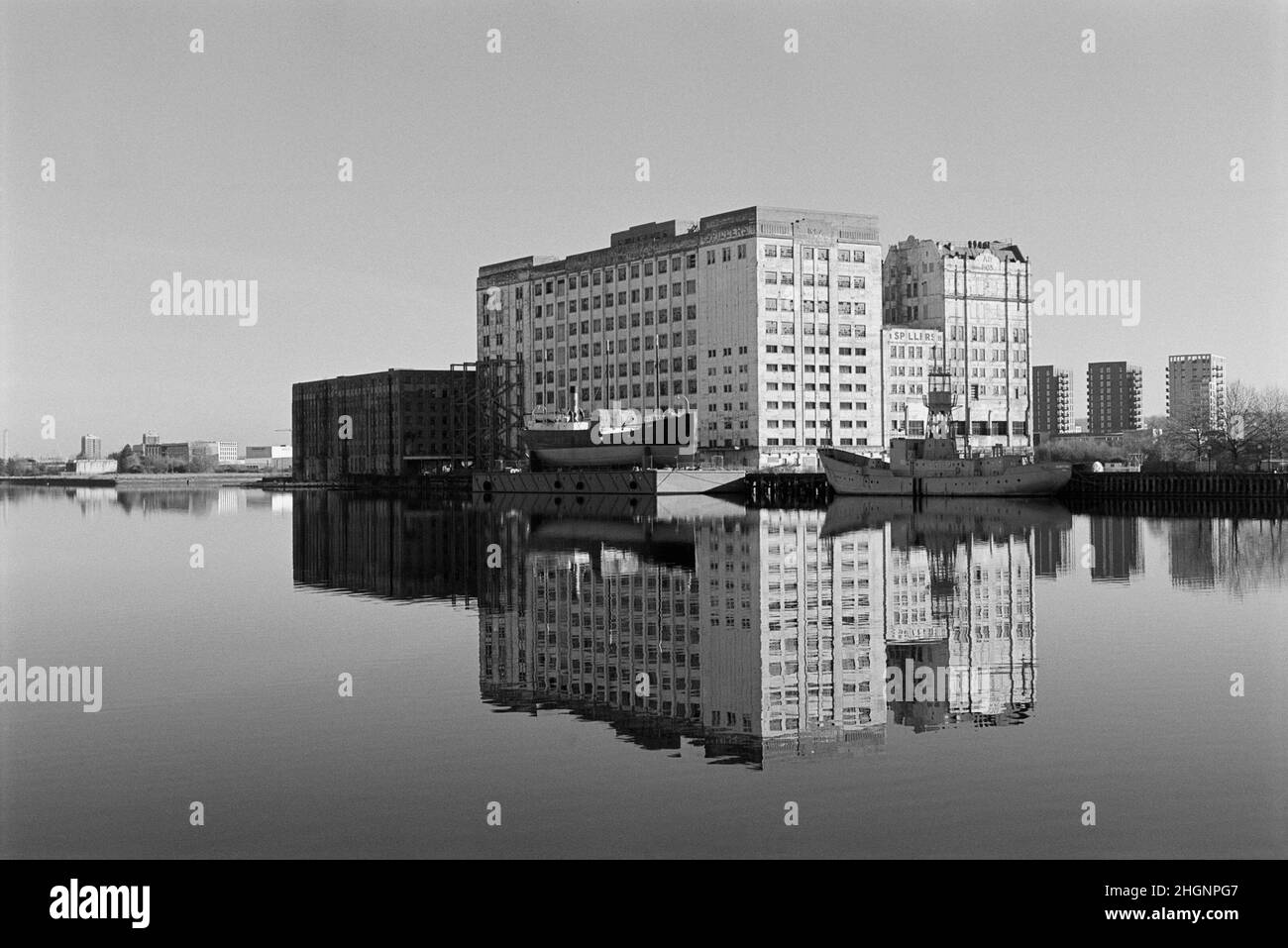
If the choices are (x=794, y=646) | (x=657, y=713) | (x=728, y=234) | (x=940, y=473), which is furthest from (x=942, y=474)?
(x=657, y=713)

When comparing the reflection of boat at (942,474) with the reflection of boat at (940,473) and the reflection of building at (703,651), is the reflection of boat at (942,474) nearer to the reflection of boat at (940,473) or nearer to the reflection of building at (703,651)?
the reflection of boat at (940,473)

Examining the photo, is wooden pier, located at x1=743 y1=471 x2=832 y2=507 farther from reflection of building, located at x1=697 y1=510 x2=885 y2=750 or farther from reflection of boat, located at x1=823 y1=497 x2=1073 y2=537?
reflection of building, located at x1=697 y1=510 x2=885 y2=750

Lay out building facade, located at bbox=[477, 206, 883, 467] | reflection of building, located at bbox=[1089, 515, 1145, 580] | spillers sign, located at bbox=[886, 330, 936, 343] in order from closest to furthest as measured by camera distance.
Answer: reflection of building, located at bbox=[1089, 515, 1145, 580] → building facade, located at bbox=[477, 206, 883, 467] → spillers sign, located at bbox=[886, 330, 936, 343]

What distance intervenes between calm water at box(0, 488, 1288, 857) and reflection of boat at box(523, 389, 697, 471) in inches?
3730

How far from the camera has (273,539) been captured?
240ft

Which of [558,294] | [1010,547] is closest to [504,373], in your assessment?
[558,294]

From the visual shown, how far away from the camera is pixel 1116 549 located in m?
59.3

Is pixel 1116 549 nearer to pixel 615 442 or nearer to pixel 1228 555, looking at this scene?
pixel 1228 555

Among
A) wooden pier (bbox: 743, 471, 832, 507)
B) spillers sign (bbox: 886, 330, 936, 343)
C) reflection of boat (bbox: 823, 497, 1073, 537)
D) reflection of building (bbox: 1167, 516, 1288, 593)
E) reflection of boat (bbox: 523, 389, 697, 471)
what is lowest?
reflection of building (bbox: 1167, 516, 1288, 593)

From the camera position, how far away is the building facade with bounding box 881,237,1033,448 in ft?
601

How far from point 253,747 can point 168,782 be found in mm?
2169

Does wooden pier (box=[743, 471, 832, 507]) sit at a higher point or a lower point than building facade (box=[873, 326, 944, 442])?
lower

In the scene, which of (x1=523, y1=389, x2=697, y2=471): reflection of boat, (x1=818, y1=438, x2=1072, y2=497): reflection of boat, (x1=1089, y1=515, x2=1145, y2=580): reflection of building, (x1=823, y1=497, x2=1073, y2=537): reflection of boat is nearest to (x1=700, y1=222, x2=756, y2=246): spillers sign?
(x1=523, y1=389, x2=697, y2=471): reflection of boat
